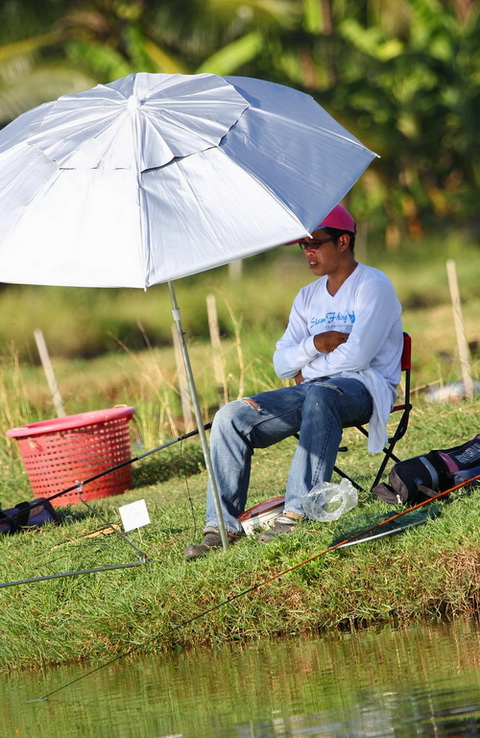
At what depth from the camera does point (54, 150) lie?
4281mm

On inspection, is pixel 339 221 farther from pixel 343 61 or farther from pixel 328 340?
pixel 343 61

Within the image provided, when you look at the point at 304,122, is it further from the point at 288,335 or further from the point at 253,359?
the point at 253,359

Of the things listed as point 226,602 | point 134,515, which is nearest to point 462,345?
point 134,515

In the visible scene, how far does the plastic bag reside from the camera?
4.58 meters

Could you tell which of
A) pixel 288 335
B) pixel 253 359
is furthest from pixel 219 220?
pixel 253 359

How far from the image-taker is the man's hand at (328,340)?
16.3ft

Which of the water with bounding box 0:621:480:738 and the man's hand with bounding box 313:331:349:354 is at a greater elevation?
the man's hand with bounding box 313:331:349:354

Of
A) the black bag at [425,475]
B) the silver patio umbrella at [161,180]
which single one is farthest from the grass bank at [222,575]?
the silver patio umbrella at [161,180]

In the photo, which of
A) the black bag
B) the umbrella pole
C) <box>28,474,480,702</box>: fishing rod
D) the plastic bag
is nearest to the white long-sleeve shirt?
the black bag

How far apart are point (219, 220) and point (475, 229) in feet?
77.2

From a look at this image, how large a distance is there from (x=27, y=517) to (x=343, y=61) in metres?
19.4

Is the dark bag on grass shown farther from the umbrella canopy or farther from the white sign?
the umbrella canopy

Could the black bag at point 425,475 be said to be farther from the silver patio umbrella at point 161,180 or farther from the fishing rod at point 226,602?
the silver patio umbrella at point 161,180

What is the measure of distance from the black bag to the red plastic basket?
10.1 ft
